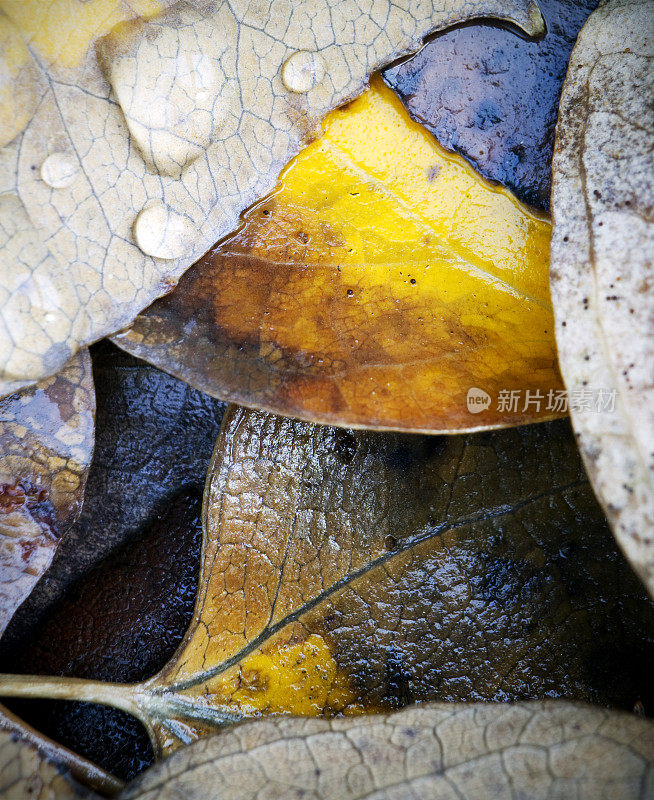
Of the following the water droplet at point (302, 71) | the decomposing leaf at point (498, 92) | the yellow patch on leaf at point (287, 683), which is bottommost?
the yellow patch on leaf at point (287, 683)

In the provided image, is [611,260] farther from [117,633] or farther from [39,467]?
[117,633]

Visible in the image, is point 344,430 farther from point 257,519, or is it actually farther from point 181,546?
point 181,546

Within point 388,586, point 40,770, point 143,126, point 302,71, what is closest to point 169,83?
point 143,126

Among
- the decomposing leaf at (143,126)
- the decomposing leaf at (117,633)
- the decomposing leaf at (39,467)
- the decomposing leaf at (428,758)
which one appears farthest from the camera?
the decomposing leaf at (117,633)

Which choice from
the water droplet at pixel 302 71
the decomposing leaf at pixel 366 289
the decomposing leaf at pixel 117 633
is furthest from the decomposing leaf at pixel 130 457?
the water droplet at pixel 302 71
